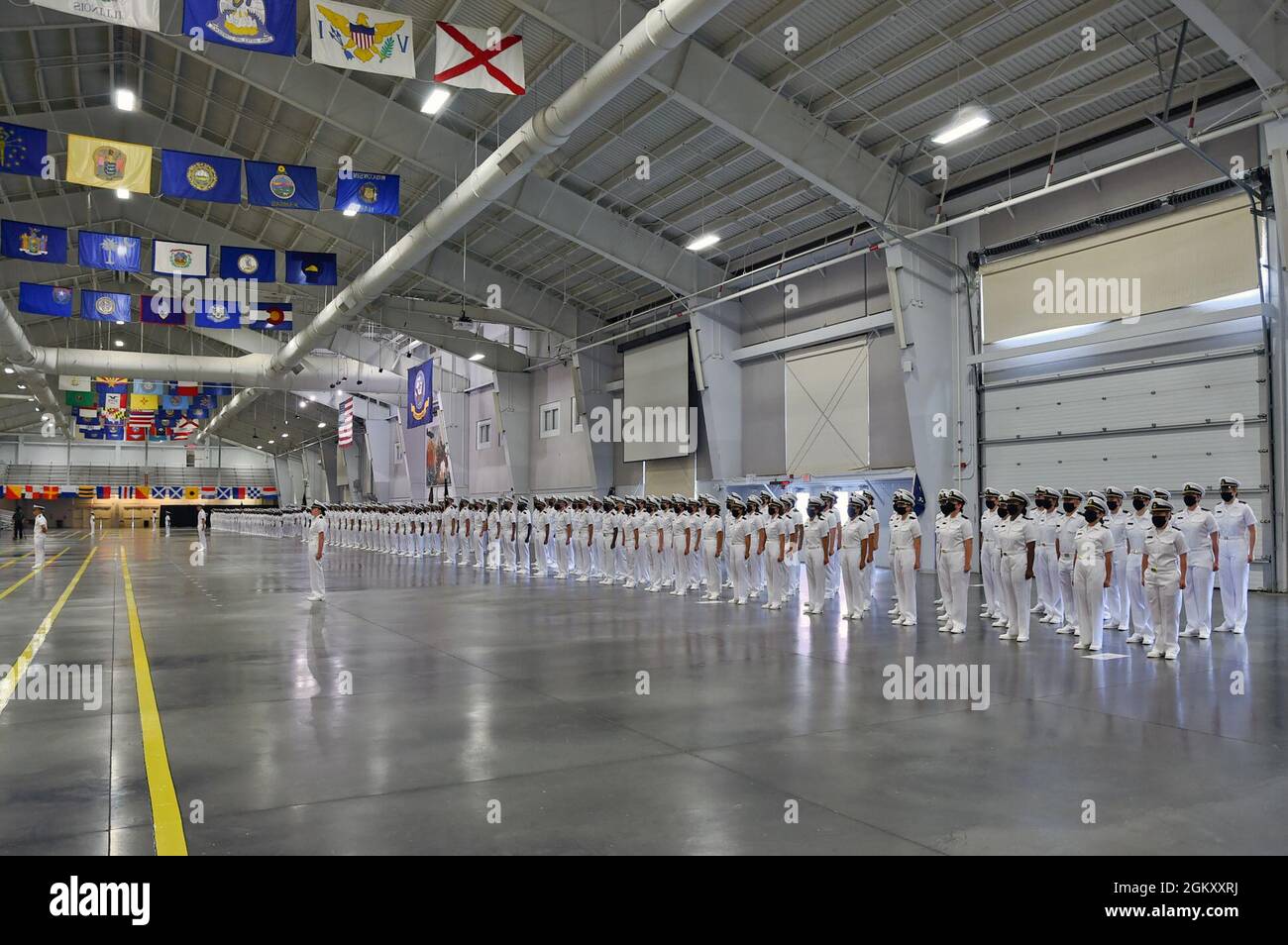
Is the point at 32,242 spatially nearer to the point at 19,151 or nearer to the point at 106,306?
the point at 19,151

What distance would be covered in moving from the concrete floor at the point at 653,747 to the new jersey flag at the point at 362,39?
25.4 feet

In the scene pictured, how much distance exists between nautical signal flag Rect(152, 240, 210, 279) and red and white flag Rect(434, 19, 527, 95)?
11.4 metres

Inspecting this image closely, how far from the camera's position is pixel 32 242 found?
68.5 feet

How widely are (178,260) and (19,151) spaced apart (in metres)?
4.73

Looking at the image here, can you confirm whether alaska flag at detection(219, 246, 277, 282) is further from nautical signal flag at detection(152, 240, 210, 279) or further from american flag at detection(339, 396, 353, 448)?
american flag at detection(339, 396, 353, 448)

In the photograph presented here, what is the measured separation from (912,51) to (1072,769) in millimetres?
14279

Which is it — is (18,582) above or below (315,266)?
below

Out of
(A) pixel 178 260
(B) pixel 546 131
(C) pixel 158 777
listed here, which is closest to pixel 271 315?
(A) pixel 178 260

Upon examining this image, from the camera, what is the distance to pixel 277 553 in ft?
103

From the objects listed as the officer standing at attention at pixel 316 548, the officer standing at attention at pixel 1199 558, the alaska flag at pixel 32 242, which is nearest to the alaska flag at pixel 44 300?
the alaska flag at pixel 32 242

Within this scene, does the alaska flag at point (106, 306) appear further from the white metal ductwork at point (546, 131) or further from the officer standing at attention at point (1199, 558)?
the officer standing at attention at point (1199, 558)

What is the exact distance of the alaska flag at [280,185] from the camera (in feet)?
58.7

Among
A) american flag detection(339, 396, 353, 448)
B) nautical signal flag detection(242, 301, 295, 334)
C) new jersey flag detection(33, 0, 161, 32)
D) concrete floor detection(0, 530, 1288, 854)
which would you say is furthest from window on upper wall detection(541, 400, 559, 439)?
new jersey flag detection(33, 0, 161, 32)
